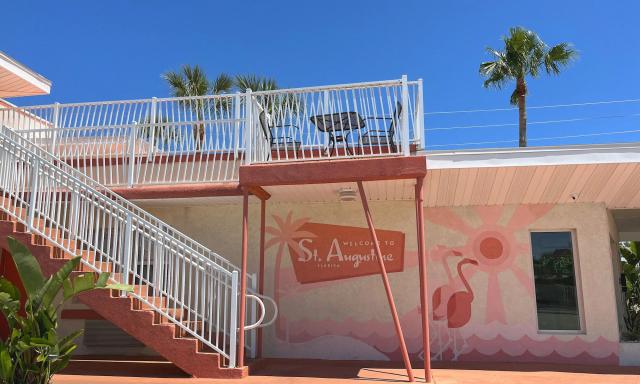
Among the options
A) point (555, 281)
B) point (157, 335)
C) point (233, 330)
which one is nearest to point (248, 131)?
point (233, 330)

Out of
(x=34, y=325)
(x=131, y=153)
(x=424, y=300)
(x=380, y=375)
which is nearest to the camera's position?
(x=34, y=325)

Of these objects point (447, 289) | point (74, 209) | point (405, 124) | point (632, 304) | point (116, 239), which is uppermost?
point (405, 124)

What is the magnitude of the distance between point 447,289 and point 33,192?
22.0ft

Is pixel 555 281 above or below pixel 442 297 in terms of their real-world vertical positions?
above

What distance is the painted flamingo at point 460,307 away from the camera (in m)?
8.98

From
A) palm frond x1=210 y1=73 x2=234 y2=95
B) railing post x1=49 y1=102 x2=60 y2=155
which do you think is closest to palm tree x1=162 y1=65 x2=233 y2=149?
palm frond x1=210 y1=73 x2=234 y2=95

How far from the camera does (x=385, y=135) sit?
7.84 metres

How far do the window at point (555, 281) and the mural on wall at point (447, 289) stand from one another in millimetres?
233

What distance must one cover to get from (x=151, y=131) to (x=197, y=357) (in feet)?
12.9

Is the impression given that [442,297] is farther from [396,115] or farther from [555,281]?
[396,115]

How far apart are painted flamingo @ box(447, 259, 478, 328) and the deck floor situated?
0.77m

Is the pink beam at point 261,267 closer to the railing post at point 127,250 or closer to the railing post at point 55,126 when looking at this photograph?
the railing post at point 127,250

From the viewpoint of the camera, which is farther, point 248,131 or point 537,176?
point 537,176

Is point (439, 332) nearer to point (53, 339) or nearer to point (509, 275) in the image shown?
point (509, 275)
